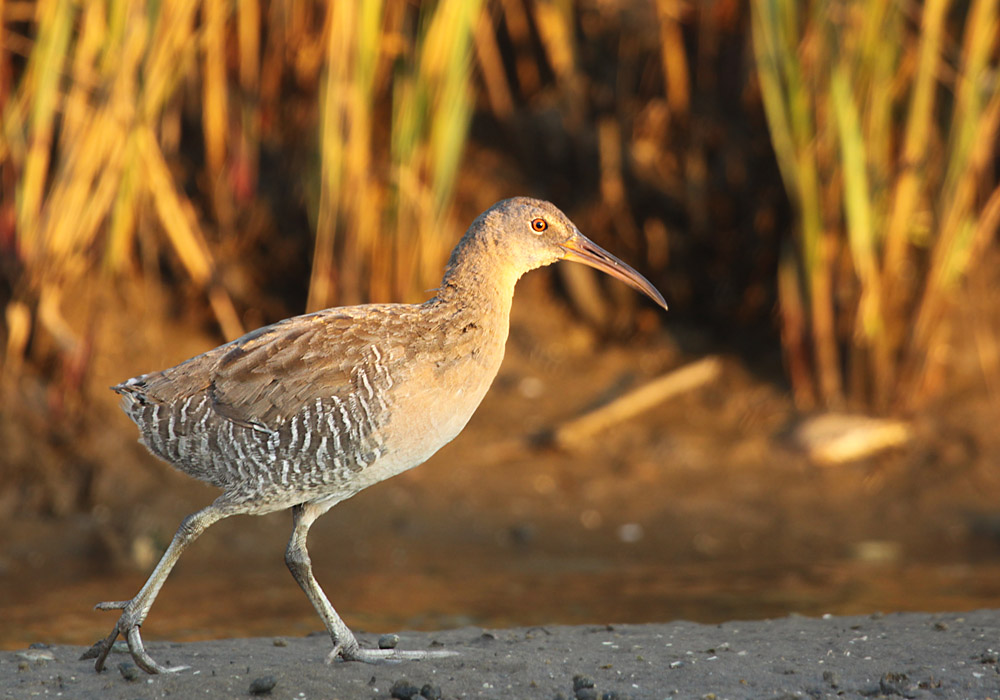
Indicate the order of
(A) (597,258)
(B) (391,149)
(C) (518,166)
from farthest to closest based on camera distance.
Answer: (C) (518,166) < (B) (391,149) < (A) (597,258)

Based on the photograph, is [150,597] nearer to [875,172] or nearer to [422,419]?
[422,419]

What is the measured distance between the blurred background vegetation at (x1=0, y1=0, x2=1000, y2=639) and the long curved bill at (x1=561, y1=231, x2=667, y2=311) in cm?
209

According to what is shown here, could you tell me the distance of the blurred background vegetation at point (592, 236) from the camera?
8016 mm

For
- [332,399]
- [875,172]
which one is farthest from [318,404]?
[875,172]

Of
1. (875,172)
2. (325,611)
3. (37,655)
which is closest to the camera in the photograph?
(325,611)

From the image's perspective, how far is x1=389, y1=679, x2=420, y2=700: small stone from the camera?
15.5 feet

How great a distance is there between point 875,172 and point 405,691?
513cm

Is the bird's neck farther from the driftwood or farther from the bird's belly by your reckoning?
the driftwood

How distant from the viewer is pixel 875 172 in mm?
8383

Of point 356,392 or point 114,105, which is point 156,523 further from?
point 356,392

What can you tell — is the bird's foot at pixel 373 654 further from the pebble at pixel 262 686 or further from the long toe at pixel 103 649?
the long toe at pixel 103 649

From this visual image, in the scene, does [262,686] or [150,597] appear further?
[150,597]

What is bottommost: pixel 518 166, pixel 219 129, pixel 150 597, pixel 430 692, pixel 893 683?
pixel 430 692

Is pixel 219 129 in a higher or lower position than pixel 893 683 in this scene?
higher
